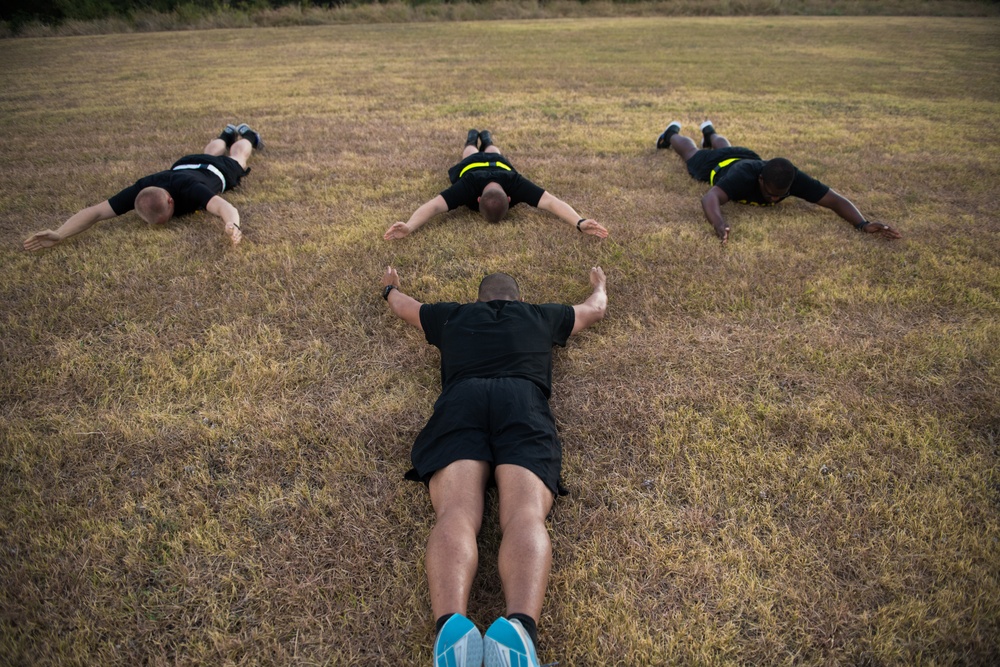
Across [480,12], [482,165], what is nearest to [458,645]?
[482,165]

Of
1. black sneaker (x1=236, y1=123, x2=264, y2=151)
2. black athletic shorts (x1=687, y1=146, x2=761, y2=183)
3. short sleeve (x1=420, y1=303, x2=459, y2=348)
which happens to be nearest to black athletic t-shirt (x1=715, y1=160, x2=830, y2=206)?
black athletic shorts (x1=687, y1=146, x2=761, y2=183)

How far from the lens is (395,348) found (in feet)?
12.8

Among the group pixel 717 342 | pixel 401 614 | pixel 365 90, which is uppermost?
pixel 365 90

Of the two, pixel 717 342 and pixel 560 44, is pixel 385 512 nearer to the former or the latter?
pixel 717 342

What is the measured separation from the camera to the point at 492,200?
17.7 ft

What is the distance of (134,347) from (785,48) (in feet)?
67.0

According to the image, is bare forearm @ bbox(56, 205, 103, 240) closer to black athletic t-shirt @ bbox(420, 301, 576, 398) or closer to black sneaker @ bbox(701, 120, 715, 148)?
black athletic t-shirt @ bbox(420, 301, 576, 398)

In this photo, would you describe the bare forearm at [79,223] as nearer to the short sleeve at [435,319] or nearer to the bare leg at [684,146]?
the short sleeve at [435,319]

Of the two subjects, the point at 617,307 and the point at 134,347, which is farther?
the point at 617,307

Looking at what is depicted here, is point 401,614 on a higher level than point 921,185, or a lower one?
lower

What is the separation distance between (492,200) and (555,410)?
280 centimetres

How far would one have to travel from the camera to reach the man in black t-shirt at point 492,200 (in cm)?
524

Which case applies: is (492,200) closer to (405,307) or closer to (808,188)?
(405,307)

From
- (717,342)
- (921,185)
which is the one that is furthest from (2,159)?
(921,185)
